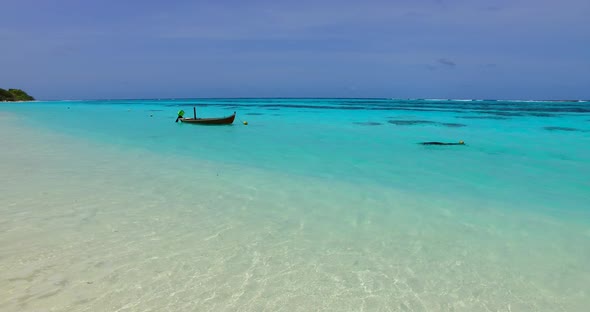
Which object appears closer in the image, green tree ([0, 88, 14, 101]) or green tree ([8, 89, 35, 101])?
green tree ([0, 88, 14, 101])

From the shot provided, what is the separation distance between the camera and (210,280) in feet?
12.9

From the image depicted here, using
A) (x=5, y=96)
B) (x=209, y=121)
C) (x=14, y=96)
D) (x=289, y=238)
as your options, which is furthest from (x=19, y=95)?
(x=289, y=238)

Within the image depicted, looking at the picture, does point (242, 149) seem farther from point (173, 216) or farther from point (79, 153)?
point (173, 216)

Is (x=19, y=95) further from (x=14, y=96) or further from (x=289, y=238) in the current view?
(x=289, y=238)

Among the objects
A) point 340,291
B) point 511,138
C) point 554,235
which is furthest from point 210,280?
point 511,138

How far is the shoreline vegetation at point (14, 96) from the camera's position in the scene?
273 feet

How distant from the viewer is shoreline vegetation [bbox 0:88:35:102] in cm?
8306

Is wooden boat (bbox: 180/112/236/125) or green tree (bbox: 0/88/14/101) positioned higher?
green tree (bbox: 0/88/14/101)

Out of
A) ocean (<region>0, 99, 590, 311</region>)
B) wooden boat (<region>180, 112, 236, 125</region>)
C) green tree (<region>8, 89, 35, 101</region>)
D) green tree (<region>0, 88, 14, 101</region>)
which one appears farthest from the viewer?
green tree (<region>8, 89, 35, 101</region>)

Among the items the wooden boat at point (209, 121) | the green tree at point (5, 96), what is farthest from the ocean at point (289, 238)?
the green tree at point (5, 96)

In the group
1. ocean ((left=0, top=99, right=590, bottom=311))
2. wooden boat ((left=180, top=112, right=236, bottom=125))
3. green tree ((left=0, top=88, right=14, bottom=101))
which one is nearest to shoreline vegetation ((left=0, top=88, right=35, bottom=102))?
green tree ((left=0, top=88, right=14, bottom=101))

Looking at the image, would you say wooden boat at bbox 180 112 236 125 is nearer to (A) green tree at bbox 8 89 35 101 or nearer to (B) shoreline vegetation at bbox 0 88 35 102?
(B) shoreline vegetation at bbox 0 88 35 102

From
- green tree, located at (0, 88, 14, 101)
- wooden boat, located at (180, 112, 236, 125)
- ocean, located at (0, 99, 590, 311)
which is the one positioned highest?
green tree, located at (0, 88, 14, 101)

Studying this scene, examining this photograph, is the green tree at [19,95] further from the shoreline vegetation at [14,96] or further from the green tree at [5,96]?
the green tree at [5,96]
